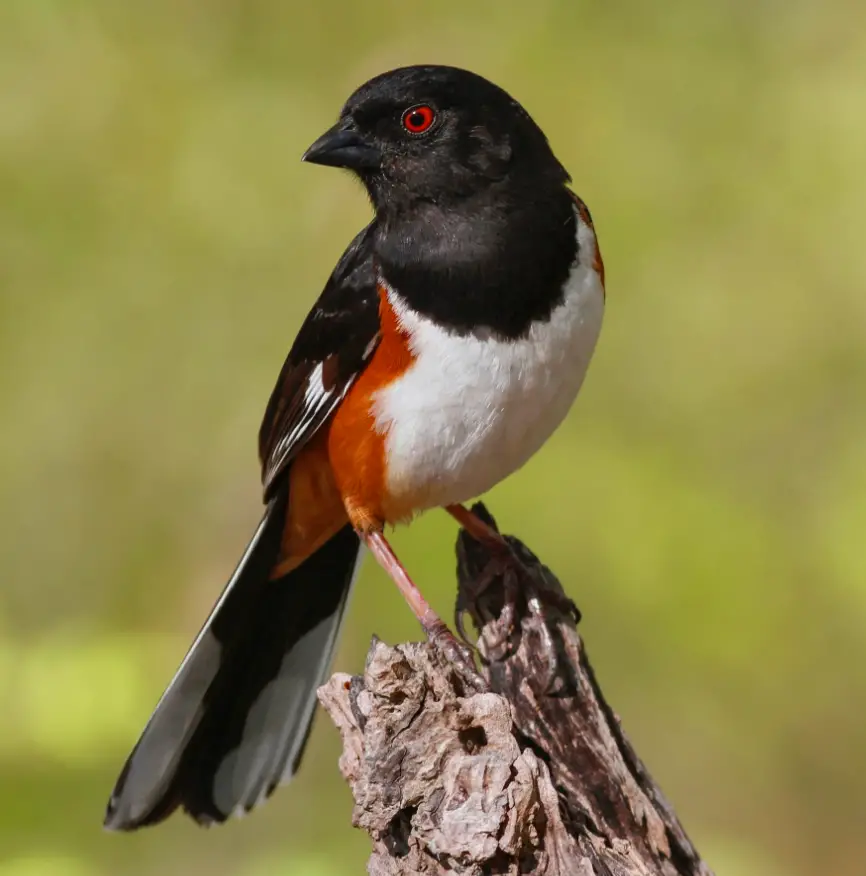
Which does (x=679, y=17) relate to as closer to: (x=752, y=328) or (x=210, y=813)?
(x=752, y=328)

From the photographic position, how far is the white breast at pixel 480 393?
9.29ft

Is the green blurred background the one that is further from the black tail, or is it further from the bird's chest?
the bird's chest

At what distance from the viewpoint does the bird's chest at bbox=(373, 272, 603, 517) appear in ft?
9.29

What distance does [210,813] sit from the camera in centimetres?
327

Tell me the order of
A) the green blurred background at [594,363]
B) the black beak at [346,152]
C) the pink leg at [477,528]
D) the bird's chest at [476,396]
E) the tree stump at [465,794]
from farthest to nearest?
the green blurred background at [594,363] < the pink leg at [477,528] < the black beak at [346,152] < the bird's chest at [476,396] < the tree stump at [465,794]

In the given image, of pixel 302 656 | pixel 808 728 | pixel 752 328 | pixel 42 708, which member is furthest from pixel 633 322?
pixel 42 708

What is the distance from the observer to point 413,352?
286 cm

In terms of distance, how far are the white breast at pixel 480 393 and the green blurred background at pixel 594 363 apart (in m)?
0.98

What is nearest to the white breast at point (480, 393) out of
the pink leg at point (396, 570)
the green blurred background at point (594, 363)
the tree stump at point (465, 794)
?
the pink leg at point (396, 570)

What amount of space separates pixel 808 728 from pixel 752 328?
1.27 metres

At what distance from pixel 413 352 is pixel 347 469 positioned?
39 centimetres

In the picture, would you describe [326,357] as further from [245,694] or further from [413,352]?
[245,694]

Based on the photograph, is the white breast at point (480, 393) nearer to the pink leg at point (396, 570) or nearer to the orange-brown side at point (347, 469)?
the orange-brown side at point (347, 469)

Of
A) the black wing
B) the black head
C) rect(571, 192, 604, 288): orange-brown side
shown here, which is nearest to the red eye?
the black head
